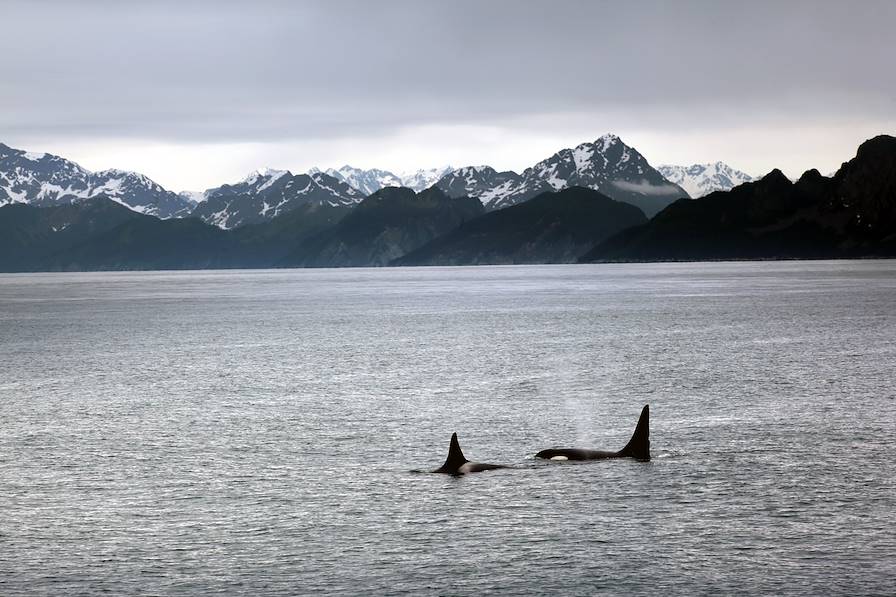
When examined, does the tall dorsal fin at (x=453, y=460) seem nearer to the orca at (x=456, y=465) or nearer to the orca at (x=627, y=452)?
the orca at (x=456, y=465)

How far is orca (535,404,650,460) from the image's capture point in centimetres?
5659

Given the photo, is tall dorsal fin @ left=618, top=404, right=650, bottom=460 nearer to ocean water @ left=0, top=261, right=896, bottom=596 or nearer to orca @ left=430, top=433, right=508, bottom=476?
ocean water @ left=0, top=261, right=896, bottom=596

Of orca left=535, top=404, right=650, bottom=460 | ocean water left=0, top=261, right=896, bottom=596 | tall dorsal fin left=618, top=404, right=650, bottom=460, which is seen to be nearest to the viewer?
ocean water left=0, top=261, right=896, bottom=596

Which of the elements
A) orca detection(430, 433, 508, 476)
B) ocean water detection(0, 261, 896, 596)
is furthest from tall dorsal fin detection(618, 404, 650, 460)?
orca detection(430, 433, 508, 476)

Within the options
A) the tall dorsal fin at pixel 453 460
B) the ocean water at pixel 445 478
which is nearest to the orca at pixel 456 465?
the tall dorsal fin at pixel 453 460

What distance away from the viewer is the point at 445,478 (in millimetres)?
52312

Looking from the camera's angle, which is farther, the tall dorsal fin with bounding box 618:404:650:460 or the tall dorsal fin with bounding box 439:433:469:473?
the tall dorsal fin with bounding box 618:404:650:460

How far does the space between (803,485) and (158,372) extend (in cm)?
7128

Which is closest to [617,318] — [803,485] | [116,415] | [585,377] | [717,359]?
[717,359]

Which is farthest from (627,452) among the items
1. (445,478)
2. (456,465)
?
(445,478)

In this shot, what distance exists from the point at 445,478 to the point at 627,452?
34.5ft

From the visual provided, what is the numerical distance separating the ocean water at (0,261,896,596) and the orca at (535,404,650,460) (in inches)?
51.8

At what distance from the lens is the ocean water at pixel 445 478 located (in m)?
37.3

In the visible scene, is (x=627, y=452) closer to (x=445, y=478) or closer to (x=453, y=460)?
(x=453, y=460)
